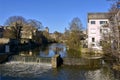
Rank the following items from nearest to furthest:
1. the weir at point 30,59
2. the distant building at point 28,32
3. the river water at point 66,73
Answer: the river water at point 66,73 → the weir at point 30,59 → the distant building at point 28,32

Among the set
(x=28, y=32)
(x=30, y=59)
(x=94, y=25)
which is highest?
(x=28, y=32)

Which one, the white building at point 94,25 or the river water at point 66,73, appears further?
the white building at point 94,25

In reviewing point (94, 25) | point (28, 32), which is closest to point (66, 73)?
point (94, 25)

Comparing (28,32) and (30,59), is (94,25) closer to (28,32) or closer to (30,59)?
(30,59)

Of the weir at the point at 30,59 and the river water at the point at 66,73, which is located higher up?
the weir at the point at 30,59

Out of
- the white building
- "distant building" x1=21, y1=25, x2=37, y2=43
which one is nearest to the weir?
the white building

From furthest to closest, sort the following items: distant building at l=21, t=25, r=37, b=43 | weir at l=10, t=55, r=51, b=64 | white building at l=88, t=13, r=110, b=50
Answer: distant building at l=21, t=25, r=37, b=43 < white building at l=88, t=13, r=110, b=50 < weir at l=10, t=55, r=51, b=64

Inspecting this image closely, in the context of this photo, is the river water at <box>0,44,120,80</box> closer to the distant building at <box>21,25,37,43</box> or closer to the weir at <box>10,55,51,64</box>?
the weir at <box>10,55,51,64</box>

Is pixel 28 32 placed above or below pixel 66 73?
above

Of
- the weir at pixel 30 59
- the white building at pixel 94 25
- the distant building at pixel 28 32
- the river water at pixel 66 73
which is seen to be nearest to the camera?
the river water at pixel 66 73

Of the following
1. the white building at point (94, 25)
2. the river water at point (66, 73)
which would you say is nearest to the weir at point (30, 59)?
the river water at point (66, 73)

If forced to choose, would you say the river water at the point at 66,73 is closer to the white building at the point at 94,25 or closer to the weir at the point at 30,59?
the weir at the point at 30,59

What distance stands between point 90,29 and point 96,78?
30501mm

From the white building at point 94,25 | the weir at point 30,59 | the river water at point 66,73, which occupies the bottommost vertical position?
the river water at point 66,73
